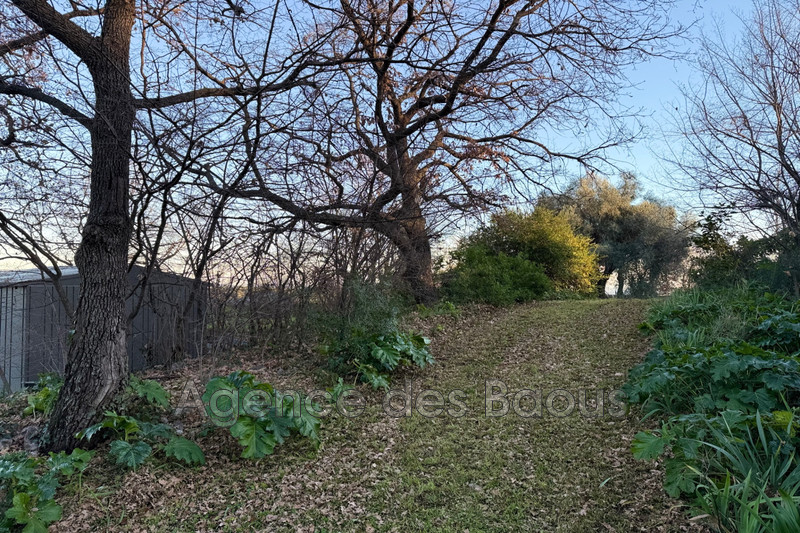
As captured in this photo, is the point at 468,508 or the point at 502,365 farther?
the point at 502,365

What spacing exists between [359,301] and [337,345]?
607 millimetres

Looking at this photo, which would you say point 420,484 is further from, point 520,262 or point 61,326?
point 520,262

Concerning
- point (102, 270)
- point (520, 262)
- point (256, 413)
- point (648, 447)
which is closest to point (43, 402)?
point (102, 270)

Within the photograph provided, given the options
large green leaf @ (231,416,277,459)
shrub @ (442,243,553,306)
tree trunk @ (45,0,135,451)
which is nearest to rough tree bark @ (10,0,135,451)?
tree trunk @ (45,0,135,451)

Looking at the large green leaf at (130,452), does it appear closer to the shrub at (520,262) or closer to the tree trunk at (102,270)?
the tree trunk at (102,270)

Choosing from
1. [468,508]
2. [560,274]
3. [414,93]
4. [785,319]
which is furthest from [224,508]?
[560,274]

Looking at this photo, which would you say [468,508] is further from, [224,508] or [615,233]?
[615,233]

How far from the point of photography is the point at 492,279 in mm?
10531

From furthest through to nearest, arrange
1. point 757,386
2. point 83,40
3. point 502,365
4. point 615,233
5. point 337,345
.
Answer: point 615,233, point 502,365, point 337,345, point 83,40, point 757,386

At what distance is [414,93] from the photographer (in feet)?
30.2

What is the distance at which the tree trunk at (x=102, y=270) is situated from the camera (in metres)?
3.99

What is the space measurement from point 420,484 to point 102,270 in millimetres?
3010

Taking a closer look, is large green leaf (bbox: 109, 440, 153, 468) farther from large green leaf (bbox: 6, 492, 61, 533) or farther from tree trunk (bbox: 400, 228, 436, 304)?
tree trunk (bbox: 400, 228, 436, 304)

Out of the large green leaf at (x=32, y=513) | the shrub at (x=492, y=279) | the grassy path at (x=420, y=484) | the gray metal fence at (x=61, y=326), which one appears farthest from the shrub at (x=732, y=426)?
the shrub at (x=492, y=279)
